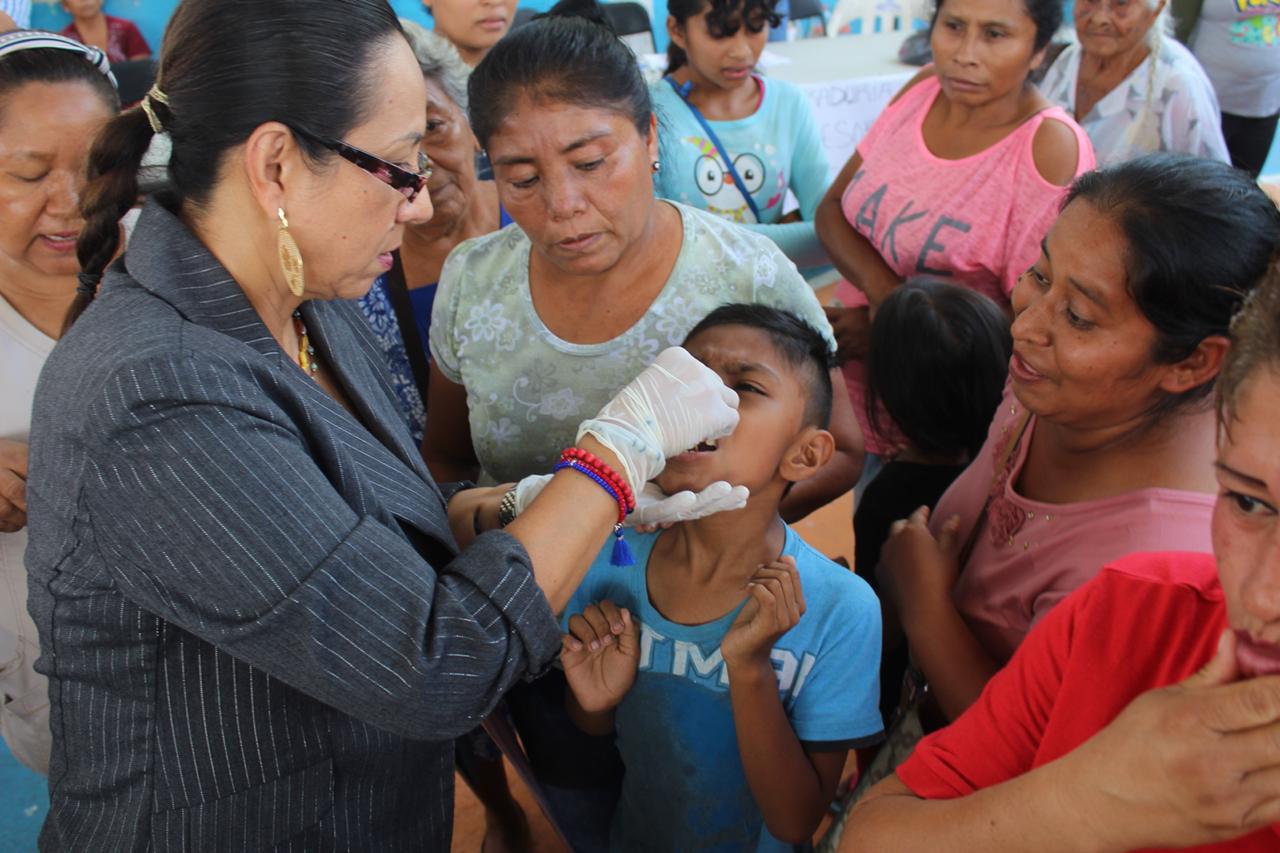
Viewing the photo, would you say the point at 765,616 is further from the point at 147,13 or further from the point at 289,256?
the point at 147,13

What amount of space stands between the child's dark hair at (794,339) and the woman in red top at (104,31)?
5.68m

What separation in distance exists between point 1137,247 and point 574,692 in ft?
3.30

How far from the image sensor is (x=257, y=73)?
1077 millimetres

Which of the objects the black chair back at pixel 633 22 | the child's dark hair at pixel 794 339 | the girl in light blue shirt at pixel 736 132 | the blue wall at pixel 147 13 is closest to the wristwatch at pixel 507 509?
the child's dark hair at pixel 794 339

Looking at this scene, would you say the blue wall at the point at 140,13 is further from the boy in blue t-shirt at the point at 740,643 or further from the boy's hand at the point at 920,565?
the boy's hand at the point at 920,565

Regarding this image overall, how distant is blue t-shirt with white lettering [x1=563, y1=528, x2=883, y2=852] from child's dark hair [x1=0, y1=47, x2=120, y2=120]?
4.08 feet

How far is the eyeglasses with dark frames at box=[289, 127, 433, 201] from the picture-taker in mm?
1119

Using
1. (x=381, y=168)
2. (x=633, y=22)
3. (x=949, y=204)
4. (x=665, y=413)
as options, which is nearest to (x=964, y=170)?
(x=949, y=204)

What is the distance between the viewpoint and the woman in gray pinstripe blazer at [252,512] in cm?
98

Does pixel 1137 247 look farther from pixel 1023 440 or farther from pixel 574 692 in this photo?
pixel 574 692

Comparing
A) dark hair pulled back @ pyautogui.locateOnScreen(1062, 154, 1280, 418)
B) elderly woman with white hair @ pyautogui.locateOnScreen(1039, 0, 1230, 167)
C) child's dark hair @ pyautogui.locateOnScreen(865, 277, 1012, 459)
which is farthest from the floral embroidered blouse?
elderly woman with white hair @ pyautogui.locateOnScreen(1039, 0, 1230, 167)

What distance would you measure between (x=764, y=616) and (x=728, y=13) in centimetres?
195

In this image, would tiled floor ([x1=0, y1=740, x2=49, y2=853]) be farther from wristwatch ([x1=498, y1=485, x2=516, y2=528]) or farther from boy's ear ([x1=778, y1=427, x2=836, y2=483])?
boy's ear ([x1=778, y1=427, x2=836, y2=483])

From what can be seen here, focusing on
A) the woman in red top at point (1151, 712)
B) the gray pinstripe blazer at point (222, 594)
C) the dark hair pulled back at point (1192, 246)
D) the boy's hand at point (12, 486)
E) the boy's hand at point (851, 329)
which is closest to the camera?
the woman in red top at point (1151, 712)
